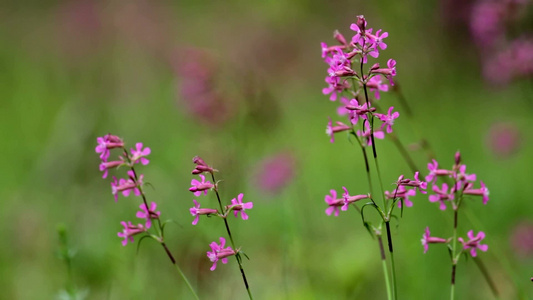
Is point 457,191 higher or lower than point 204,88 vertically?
lower

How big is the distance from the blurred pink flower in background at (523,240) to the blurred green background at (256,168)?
1 cm

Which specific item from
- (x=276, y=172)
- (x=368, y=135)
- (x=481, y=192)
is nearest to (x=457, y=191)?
(x=481, y=192)

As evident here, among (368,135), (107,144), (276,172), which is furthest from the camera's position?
(276,172)

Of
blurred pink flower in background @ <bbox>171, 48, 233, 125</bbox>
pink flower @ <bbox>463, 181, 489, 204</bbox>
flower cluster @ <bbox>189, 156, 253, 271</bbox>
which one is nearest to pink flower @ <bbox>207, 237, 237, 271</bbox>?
flower cluster @ <bbox>189, 156, 253, 271</bbox>

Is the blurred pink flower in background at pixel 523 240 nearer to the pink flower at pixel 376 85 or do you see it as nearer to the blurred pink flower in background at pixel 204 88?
the blurred pink flower in background at pixel 204 88

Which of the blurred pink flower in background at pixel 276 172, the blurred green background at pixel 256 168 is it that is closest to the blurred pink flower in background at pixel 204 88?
the blurred green background at pixel 256 168

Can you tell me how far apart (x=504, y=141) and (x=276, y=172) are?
4.85 ft

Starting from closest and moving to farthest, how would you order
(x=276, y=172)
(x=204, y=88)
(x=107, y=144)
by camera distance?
(x=107, y=144) < (x=204, y=88) < (x=276, y=172)

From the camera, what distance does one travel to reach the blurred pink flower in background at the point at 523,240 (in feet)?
11.8

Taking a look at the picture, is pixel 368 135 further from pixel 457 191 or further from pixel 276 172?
pixel 276 172

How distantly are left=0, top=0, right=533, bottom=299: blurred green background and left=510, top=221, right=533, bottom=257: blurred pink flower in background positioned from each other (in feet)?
0.05

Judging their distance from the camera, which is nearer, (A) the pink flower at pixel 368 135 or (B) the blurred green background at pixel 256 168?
(A) the pink flower at pixel 368 135

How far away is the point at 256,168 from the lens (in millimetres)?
4691

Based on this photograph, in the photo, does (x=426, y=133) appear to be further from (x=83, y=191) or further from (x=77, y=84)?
(x=77, y=84)
